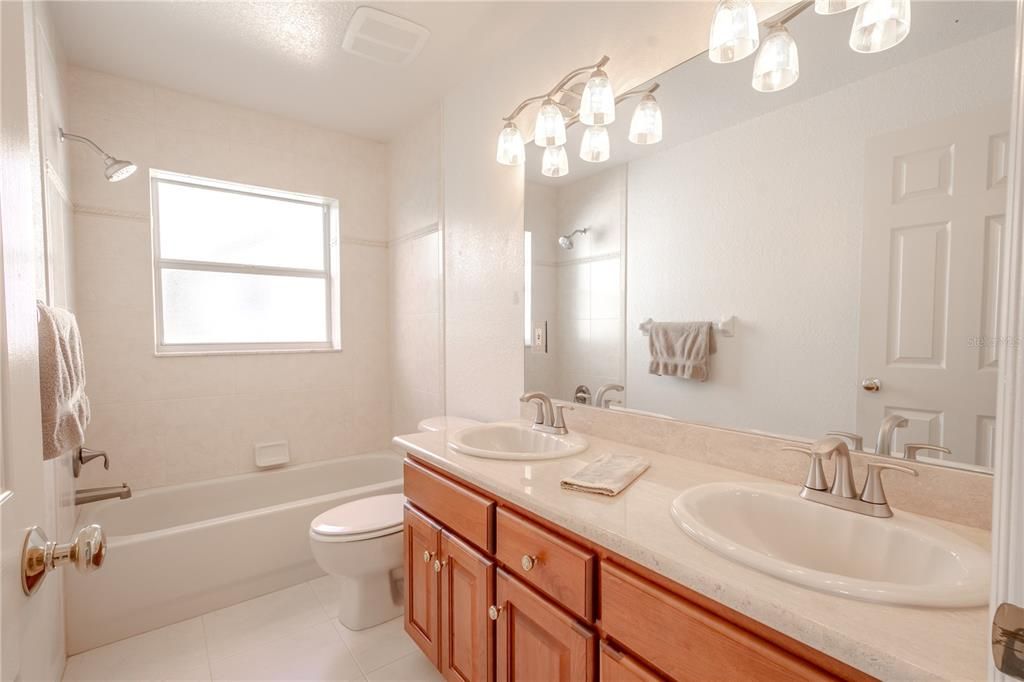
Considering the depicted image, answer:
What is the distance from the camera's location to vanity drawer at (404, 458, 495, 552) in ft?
3.99

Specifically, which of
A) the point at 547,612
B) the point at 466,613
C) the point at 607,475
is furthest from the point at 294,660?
the point at 607,475

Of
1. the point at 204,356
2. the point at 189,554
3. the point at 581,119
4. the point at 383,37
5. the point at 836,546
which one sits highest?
the point at 383,37

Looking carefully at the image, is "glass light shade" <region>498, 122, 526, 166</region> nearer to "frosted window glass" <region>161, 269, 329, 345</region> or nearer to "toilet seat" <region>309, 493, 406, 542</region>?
"toilet seat" <region>309, 493, 406, 542</region>

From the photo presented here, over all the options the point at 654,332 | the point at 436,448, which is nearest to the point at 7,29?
the point at 436,448

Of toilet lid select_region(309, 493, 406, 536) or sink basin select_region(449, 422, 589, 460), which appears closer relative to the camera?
sink basin select_region(449, 422, 589, 460)

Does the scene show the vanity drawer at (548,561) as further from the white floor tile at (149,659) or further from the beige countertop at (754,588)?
the white floor tile at (149,659)

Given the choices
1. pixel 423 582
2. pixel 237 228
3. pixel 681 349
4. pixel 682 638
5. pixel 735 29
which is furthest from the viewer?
pixel 237 228

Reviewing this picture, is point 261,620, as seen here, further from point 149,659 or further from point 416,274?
point 416,274

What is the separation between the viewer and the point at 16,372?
576mm

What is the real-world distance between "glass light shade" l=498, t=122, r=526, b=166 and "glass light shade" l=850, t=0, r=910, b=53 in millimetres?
1108

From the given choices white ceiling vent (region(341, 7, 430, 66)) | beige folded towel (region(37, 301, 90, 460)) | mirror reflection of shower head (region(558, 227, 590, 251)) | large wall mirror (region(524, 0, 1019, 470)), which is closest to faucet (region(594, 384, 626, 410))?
large wall mirror (region(524, 0, 1019, 470))

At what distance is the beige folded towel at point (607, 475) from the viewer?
1.06 metres

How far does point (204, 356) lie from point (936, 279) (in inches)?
122

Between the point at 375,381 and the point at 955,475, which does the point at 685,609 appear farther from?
the point at 375,381
